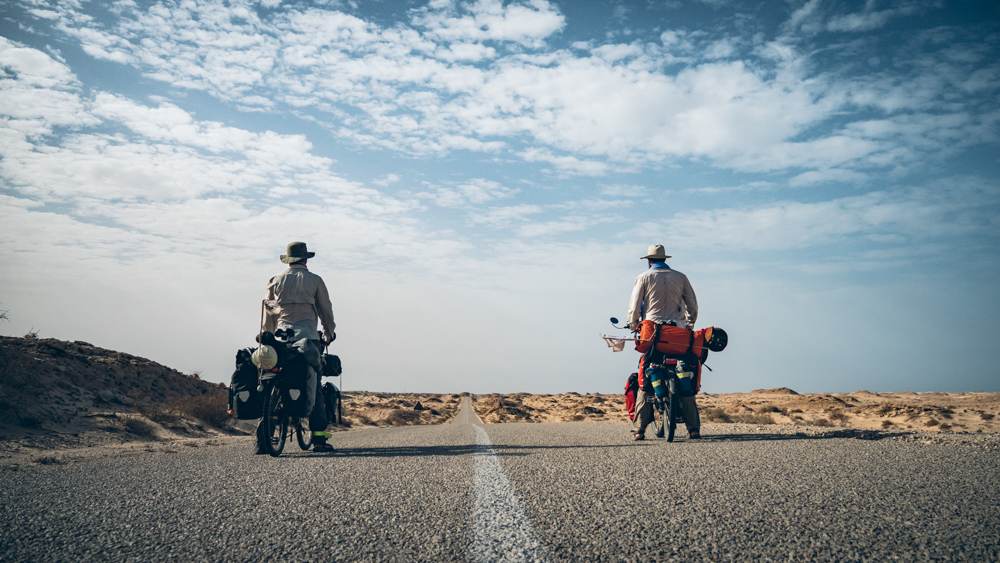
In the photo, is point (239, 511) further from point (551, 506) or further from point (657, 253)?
point (657, 253)

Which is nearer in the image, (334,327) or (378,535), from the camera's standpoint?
(378,535)

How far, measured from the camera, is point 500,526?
2590 millimetres

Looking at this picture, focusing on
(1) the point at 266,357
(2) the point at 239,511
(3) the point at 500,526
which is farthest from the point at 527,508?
(1) the point at 266,357

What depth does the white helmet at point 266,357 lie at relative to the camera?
5980 millimetres

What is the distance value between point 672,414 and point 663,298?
1.61 metres

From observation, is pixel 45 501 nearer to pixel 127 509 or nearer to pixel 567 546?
pixel 127 509

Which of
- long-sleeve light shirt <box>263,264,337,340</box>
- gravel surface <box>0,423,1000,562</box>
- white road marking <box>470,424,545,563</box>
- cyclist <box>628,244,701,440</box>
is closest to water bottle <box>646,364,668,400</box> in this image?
cyclist <box>628,244,701,440</box>

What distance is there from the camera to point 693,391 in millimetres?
6859

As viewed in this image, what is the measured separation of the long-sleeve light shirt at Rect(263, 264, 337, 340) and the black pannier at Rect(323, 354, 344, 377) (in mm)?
489

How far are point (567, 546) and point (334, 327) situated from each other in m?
5.55

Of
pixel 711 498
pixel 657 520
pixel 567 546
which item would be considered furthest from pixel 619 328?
pixel 567 546

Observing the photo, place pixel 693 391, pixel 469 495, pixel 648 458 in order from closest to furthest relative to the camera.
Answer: pixel 469 495 → pixel 648 458 → pixel 693 391

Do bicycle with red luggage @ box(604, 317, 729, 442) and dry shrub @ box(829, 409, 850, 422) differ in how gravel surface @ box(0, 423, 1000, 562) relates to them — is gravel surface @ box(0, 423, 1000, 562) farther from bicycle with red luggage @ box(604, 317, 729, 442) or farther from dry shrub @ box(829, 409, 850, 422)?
dry shrub @ box(829, 409, 850, 422)

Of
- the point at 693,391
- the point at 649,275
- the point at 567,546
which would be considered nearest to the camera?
the point at 567,546
